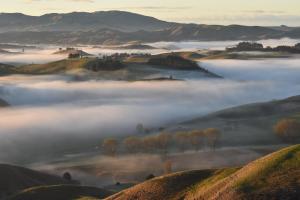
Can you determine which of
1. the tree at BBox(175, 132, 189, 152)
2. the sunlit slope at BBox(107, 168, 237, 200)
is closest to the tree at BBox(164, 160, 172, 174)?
the tree at BBox(175, 132, 189, 152)

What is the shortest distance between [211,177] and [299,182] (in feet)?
53.4

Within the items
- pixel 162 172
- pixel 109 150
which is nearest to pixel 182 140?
pixel 109 150

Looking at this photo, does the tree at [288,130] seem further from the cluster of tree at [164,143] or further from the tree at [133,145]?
the tree at [133,145]

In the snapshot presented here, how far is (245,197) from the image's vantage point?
5762 centimetres

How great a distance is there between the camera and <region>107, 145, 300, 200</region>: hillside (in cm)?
5769

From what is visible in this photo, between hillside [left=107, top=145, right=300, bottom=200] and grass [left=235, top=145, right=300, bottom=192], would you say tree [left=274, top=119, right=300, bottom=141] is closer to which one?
hillside [left=107, top=145, right=300, bottom=200]

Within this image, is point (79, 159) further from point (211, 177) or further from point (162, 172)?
point (211, 177)

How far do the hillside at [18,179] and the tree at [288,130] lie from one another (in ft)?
252

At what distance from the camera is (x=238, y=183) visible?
6059 cm

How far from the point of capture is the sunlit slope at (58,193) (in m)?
99.4

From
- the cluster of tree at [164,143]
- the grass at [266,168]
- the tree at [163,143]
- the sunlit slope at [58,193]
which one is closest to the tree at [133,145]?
the cluster of tree at [164,143]

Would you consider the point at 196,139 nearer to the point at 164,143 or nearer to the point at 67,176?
the point at 164,143

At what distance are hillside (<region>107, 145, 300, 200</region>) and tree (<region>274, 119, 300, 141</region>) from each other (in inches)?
4589

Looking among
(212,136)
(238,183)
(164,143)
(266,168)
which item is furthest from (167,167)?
(238,183)
